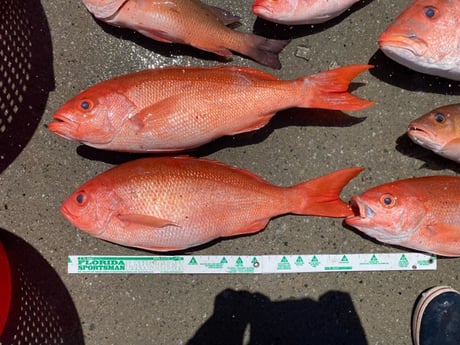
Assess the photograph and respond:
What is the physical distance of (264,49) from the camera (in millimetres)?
2004

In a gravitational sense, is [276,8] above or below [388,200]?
above

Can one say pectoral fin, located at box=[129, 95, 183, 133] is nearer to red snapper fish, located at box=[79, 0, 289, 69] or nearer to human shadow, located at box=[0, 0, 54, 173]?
red snapper fish, located at box=[79, 0, 289, 69]

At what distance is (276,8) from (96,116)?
2.90 ft

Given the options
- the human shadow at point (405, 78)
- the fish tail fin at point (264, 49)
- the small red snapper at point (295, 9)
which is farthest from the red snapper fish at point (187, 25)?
the human shadow at point (405, 78)

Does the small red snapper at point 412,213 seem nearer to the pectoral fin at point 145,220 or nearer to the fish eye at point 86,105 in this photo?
the pectoral fin at point 145,220

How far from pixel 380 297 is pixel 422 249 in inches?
13.7

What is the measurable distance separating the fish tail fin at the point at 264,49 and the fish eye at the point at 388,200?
30.3 inches

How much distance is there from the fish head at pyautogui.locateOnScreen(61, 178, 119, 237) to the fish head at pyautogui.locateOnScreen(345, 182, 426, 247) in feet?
3.37

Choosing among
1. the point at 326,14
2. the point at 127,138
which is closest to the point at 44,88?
the point at 127,138

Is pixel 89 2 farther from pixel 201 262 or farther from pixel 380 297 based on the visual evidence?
pixel 380 297

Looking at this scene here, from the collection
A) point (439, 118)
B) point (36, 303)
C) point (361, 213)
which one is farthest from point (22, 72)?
point (439, 118)

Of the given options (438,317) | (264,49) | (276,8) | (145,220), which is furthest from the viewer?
(438,317)

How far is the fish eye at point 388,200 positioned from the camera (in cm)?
191

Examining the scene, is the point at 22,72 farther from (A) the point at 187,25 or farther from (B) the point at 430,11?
(B) the point at 430,11
